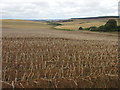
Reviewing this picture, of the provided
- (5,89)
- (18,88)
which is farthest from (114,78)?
(5,89)

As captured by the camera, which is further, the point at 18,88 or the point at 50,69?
the point at 50,69

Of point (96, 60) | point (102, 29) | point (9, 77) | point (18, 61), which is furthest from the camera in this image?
point (102, 29)

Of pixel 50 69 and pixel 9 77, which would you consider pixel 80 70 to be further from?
pixel 9 77

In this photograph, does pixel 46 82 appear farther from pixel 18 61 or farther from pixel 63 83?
pixel 18 61

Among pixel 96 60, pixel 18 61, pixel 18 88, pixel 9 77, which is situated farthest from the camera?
pixel 96 60

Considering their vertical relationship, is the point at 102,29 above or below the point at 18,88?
above

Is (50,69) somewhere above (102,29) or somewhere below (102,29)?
below

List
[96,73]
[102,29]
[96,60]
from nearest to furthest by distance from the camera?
[96,73], [96,60], [102,29]

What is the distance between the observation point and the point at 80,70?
7.23 metres

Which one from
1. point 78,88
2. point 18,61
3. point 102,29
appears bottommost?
point 78,88

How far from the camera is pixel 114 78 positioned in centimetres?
646

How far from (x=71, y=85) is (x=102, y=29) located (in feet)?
130

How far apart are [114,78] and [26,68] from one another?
4.09 metres

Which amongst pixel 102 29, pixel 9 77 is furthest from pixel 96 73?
pixel 102 29
